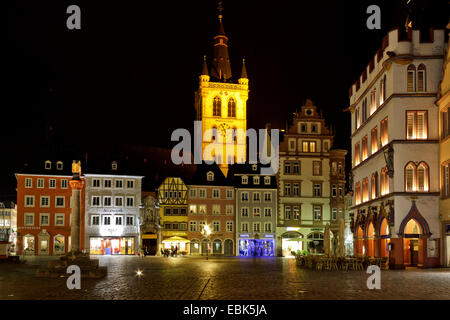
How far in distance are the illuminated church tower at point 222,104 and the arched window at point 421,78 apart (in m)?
58.3

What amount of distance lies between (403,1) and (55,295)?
107ft

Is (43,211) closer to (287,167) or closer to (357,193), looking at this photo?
(287,167)

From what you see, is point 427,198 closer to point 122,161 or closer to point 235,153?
point 122,161

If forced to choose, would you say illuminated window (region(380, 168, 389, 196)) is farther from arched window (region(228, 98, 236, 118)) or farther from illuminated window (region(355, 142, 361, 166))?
arched window (region(228, 98, 236, 118))

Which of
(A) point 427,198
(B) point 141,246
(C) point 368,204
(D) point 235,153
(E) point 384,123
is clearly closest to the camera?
(A) point 427,198

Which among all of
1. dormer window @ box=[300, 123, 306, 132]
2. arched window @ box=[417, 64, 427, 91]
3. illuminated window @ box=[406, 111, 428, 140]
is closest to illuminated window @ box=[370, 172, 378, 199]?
illuminated window @ box=[406, 111, 428, 140]

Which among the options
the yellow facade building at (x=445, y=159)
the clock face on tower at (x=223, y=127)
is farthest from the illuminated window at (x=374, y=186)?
the clock face on tower at (x=223, y=127)

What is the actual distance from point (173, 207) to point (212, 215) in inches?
196

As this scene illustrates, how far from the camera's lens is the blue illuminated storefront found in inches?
3132

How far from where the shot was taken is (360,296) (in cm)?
2000

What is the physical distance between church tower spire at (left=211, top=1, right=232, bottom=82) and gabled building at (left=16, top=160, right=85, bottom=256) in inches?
1367

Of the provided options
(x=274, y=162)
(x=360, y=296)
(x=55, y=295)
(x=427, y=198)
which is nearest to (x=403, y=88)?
(x=427, y=198)

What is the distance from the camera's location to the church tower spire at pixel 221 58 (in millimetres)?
104188

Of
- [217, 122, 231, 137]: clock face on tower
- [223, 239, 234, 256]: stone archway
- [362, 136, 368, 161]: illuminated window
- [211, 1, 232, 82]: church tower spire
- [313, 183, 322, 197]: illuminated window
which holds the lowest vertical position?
[223, 239, 234, 256]: stone archway
